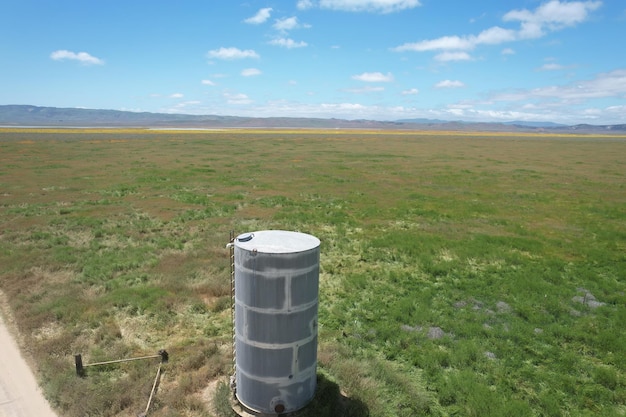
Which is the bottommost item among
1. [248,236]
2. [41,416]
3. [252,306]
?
[41,416]

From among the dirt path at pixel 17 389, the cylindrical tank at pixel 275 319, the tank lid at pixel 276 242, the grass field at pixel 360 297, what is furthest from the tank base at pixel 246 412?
the dirt path at pixel 17 389

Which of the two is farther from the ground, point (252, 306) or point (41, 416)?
point (252, 306)

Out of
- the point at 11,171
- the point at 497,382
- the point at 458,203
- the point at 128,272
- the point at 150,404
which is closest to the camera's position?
the point at 150,404

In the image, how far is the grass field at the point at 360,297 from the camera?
284 inches

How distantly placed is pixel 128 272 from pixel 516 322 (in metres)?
11.3

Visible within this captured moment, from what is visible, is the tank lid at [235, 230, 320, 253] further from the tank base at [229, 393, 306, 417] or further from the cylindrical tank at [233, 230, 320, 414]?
the tank base at [229, 393, 306, 417]

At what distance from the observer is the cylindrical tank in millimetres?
5750

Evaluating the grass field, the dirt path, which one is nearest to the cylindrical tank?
the grass field

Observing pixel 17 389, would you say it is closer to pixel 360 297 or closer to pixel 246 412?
pixel 246 412

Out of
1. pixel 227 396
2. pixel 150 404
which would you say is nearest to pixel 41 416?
pixel 150 404

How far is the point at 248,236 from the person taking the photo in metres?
6.30

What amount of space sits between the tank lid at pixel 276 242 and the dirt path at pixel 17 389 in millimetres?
4468


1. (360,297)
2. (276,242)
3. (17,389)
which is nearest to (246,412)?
(276,242)

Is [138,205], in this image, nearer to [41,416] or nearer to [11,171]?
[41,416]
